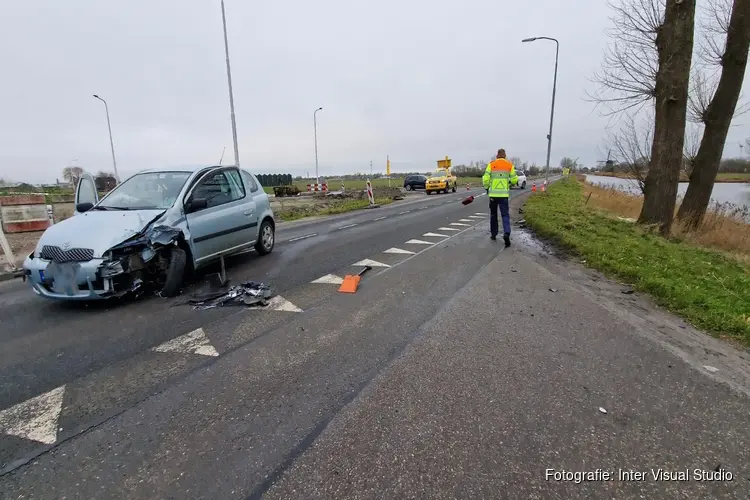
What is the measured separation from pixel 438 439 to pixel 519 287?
3.62 metres

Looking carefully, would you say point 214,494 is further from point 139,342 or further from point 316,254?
point 316,254

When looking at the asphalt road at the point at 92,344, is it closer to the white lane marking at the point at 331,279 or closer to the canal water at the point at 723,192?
the white lane marking at the point at 331,279

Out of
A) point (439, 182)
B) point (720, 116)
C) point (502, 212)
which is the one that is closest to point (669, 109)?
point (720, 116)

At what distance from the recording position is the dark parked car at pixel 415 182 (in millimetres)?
40312

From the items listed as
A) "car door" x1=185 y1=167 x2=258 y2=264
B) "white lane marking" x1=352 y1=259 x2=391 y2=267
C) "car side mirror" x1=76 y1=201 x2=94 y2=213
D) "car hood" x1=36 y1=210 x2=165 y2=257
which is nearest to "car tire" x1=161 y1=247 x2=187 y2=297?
"car door" x1=185 y1=167 x2=258 y2=264

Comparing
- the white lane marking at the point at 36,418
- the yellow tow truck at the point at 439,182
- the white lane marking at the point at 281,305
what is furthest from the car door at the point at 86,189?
the yellow tow truck at the point at 439,182

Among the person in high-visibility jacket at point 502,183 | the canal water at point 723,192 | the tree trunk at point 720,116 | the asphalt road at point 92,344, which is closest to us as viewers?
the asphalt road at point 92,344

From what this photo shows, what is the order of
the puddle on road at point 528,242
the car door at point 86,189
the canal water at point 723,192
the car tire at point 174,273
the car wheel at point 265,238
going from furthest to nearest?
the canal water at point 723,192, the puddle on road at point 528,242, the car wheel at point 265,238, the car door at point 86,189, the car tire at point 174,273

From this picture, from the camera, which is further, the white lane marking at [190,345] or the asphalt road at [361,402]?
the white lane marking at [190,345]

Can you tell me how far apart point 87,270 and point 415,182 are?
37640mm

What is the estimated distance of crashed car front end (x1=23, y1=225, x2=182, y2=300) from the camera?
14.7 ft

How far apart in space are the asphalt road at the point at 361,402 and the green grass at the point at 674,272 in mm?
625

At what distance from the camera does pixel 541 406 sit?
8.77 ft

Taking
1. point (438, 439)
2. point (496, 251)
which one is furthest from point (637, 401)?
point (496, 251)
